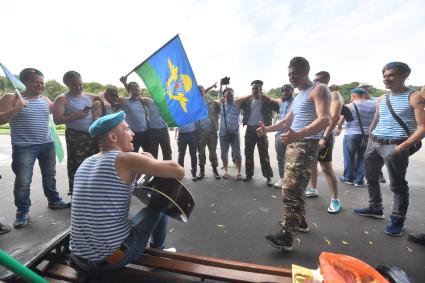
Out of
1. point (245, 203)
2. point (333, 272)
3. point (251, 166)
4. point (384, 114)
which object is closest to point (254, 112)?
point (251, 166)

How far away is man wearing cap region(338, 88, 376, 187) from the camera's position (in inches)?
203

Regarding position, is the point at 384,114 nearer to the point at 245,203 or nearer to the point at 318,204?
the point at 318,204

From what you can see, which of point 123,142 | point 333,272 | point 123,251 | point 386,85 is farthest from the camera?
point 386,85

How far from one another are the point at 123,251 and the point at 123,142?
30.6 inches

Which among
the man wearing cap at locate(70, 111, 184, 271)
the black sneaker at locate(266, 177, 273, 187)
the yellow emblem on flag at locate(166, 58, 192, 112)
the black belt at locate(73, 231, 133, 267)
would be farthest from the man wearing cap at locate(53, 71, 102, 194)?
the black sneaker at locate(266, 177, 273, 187)

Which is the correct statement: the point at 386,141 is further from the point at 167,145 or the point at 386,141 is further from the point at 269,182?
the point at 167,145

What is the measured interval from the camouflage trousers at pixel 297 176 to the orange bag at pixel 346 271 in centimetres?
100

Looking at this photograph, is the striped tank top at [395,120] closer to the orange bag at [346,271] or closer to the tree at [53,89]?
the orange bag at [346,271]

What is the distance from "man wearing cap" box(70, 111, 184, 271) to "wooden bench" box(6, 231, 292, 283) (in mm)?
88

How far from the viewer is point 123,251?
5.84 ft

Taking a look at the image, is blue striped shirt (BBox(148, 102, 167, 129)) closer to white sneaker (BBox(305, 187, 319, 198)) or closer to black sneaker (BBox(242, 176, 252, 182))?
black sneaker (BBox(242, 176, 252, 182))

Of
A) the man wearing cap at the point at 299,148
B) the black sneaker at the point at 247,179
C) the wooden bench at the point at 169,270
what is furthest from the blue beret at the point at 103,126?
the black sneaker at the point at 247,179

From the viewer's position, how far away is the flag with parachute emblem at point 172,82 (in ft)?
11.0

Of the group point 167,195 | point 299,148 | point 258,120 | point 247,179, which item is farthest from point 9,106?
point 247,179
